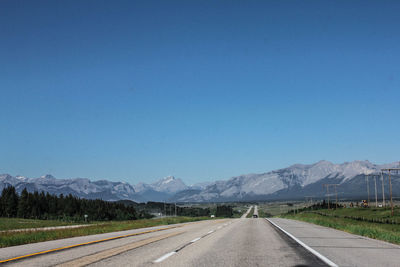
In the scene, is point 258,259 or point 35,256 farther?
point 35,256

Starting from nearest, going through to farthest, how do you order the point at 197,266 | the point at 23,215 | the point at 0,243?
the point at 197,266
the point at 0,243
the point at 23,215

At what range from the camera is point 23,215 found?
153 m

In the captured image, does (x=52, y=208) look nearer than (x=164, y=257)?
No

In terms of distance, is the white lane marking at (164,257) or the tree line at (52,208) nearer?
the white lane marking at (164,257)

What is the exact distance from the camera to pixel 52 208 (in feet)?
527

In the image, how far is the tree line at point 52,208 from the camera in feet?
504

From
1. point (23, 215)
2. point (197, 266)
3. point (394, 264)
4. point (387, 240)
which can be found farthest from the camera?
point (23, 215)

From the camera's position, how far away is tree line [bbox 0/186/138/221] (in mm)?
153625

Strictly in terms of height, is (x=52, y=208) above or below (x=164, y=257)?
below

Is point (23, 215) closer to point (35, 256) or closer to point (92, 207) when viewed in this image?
point (92, 207)

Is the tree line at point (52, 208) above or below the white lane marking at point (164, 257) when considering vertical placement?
below

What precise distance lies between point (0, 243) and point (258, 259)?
37.2ft

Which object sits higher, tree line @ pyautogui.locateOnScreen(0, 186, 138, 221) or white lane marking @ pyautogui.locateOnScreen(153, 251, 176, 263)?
white lane marking @ pyautogui.locateOnScreen(153, 251, 176, 263)

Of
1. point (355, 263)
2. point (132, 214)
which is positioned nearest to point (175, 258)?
point (355, 263)
